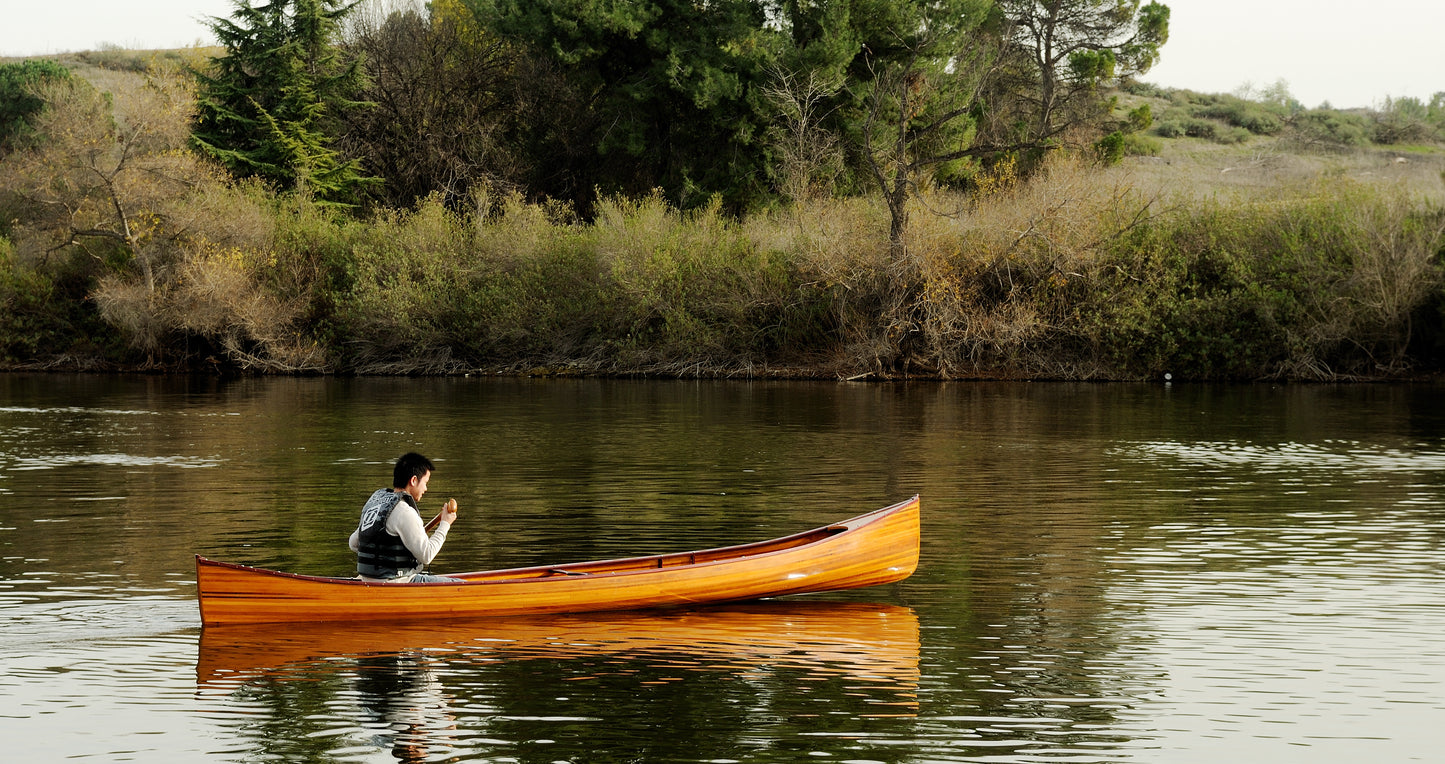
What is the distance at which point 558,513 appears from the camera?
61.8ft

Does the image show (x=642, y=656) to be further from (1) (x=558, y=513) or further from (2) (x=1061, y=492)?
(2) (x=1061, y=492)

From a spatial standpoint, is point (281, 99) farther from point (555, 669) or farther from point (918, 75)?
point (555, 669)

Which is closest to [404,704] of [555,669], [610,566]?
[555,669]

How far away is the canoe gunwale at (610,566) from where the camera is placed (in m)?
11.9

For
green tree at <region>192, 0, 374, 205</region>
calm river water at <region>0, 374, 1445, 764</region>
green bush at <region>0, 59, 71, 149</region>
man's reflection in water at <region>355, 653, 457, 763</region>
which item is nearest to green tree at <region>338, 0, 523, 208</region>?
green tree at <region>192, 0, 374, 205</region>

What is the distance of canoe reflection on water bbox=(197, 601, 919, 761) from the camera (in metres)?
9.70

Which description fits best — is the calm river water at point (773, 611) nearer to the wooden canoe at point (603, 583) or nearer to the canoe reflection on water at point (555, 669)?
the canoe reflection on water at point (555, 669)

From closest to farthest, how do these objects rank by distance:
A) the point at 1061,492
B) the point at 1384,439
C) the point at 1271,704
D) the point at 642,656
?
the point at 1271,704 < the point at 642,656 < the point at 1061,492 < the point at 1384,439

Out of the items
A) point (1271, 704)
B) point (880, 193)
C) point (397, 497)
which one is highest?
point (880, 193)

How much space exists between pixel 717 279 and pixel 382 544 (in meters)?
37.8

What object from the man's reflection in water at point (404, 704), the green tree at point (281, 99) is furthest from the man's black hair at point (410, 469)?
the green tree at point (281, 99)

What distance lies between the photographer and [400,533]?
11961 mm

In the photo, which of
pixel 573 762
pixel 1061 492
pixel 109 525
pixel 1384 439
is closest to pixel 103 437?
pixel 109 525

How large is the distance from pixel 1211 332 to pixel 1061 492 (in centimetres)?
2756
